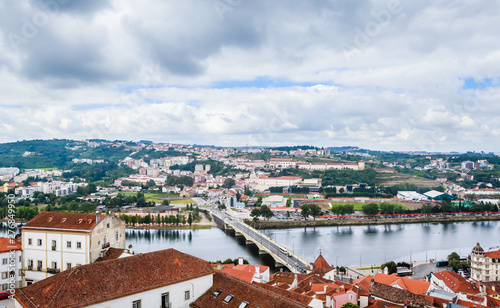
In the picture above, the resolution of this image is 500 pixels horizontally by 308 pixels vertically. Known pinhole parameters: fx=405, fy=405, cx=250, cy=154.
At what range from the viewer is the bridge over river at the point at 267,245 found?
14922 millimetres

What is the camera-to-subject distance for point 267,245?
1892 centimetres

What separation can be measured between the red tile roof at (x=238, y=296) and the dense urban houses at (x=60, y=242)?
3357 millimetres

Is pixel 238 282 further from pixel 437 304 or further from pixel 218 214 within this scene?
pixel 218 214

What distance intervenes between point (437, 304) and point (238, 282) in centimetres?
472

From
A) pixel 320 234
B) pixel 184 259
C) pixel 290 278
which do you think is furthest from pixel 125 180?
pixel 184 259

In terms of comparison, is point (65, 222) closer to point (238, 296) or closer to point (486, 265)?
point (238, 296)

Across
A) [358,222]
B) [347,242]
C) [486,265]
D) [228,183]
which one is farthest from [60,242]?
[228,183]

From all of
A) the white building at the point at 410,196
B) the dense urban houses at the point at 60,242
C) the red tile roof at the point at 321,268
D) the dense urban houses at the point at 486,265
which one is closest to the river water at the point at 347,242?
the dense urban houses at the point at 486,265

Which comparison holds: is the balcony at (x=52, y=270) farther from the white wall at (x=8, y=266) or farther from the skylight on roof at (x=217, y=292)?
the skylight on roof at (x=217, y=292)

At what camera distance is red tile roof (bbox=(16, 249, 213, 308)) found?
15.0 feet

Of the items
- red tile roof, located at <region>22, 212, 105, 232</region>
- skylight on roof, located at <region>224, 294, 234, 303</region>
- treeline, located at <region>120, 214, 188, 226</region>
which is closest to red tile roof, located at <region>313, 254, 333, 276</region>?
red tile roof, located at <region>22, 212, 105, 232</region>

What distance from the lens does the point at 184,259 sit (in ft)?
18.8

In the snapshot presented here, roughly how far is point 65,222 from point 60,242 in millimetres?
402

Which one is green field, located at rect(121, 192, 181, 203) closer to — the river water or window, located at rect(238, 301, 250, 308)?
the river water
